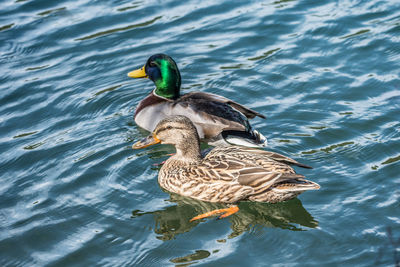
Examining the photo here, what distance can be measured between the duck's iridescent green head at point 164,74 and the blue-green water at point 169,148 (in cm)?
57

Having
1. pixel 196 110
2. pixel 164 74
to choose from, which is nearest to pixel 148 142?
pixel 196 110

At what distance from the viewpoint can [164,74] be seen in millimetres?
8766

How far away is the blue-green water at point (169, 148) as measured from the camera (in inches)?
236

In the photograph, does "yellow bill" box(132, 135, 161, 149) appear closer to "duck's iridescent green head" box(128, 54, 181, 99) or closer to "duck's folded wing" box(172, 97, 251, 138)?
"duck's folded wing" box(172, 97, 251, 138)

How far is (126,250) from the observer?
19.6ft

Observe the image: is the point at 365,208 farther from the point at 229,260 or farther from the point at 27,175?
the point at 27,175

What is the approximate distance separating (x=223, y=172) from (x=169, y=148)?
151cm

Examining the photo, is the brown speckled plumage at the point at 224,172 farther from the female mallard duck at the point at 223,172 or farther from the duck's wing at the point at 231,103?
the duck's wing at the point at 231,103

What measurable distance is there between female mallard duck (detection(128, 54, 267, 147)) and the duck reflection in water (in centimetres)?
118

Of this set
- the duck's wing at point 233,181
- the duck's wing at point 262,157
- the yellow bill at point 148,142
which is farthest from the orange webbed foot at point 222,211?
the yellow bill at point 148,142

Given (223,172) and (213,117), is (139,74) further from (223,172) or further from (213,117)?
(223,172)

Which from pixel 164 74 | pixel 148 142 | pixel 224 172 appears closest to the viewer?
pixel 224 172

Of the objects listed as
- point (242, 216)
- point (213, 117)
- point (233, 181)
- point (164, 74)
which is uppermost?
point (164, 74)

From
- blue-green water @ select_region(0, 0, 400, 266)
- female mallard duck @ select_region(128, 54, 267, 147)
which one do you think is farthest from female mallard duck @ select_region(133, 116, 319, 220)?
female mallard duck @ select_region(128, 54, 267, 147)
